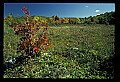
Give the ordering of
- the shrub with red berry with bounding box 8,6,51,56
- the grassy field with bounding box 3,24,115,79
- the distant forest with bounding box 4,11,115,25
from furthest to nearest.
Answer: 1. the distant forest with bounding box 4,11,115,25
2. the shrub with red berry with bounding box 8,6,51,56
3. the grassy field with bounding box 3,24,115,79

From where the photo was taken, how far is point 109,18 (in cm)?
1273

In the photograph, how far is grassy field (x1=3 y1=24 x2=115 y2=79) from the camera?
21.2 feet

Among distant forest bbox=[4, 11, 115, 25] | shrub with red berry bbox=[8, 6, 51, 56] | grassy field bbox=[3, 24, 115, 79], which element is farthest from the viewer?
A: distant forest bbox=[4, 11, 115, 25]

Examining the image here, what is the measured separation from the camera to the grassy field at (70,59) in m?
6.47

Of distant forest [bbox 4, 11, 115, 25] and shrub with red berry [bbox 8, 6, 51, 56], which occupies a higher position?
distant forest [bbox 4, 11, 115, 25]

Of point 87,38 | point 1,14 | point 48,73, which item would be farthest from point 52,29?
point 1,14

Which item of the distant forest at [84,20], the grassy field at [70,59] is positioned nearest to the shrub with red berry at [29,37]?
the grassy field at [70,59]

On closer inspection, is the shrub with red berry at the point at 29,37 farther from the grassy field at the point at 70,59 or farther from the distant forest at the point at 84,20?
the distant forest at the point at 84,20

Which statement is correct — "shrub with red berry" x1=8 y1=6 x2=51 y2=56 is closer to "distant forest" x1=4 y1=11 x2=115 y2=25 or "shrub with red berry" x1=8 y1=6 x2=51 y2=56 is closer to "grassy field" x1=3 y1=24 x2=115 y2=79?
"grassy field" x1=3 y1=24 x2=115 y2=79

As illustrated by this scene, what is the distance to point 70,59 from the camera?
774 centimetres

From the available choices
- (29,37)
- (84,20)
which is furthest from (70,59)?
(84,20)

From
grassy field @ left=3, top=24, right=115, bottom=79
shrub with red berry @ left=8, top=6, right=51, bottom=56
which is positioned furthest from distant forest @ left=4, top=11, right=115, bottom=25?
shrub with red berry @ left=8, top=6, right=51, bottom=56

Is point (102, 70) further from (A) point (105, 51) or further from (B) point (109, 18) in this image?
(B) point (109, 18)

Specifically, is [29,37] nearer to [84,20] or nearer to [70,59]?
[70,59]
